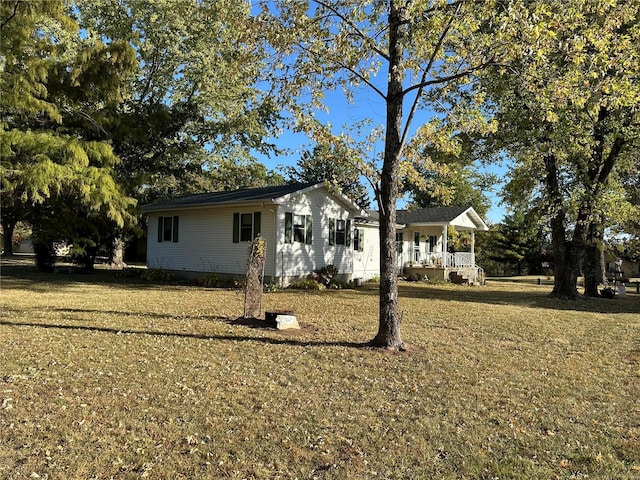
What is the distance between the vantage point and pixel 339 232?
64.8 feet

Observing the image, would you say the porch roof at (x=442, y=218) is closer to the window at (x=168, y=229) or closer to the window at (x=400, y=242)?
the window at (x=400, y=242)

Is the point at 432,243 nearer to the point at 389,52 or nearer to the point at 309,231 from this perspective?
the point at 309,231

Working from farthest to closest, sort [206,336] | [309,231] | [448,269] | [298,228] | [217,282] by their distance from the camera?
[448,269], [309,231], [298,228], [217,282], [206,336]

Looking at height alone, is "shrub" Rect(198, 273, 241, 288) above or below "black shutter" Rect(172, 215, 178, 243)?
below

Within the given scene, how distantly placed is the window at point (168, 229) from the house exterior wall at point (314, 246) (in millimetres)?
5719

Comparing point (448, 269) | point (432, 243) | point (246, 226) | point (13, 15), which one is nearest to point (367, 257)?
point (448, 269)

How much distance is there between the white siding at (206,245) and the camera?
1728 centimetres

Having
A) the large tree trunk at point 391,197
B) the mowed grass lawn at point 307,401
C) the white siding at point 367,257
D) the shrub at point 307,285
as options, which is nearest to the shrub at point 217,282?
the shrub at point 307,285

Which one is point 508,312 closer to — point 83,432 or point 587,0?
point 587,0

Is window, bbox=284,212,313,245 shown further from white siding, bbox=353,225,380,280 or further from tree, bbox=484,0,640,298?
tree, bbox=484,0,640,298

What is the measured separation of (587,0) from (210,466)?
736 cm

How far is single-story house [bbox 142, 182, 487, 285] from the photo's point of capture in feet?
55.3

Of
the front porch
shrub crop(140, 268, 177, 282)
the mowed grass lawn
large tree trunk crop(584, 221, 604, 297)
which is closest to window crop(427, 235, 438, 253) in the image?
the front porch

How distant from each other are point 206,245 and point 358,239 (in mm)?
6878
